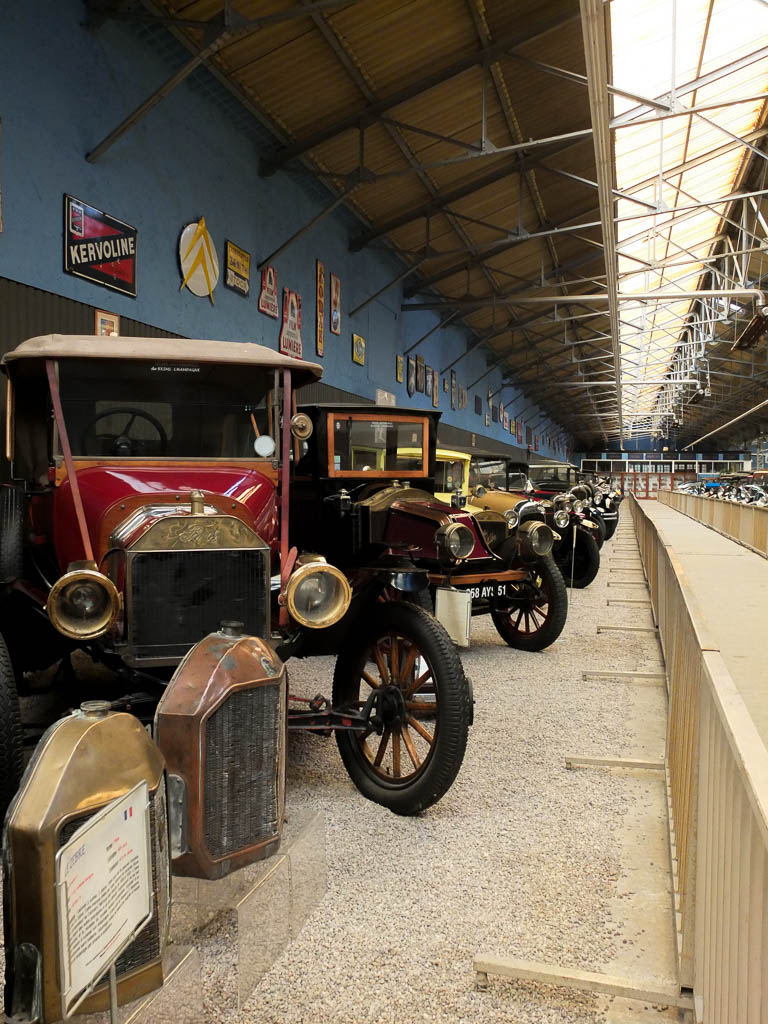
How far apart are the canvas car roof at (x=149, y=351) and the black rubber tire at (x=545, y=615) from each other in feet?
10.9

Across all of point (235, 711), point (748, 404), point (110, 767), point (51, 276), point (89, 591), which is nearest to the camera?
point (110, 767)

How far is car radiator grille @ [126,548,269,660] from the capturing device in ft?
9.11

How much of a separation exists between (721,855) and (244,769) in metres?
1.18

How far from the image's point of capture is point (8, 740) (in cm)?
282

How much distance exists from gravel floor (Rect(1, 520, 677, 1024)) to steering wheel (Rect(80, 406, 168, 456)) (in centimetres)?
167

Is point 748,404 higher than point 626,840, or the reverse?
point 748,404

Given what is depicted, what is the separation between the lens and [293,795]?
3535 millimetres

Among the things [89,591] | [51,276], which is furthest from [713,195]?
[89,591]

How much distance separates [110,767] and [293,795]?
2061 mm

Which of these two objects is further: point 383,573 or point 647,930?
point 383,573

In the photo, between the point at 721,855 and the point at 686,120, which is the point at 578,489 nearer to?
the point at 686,120

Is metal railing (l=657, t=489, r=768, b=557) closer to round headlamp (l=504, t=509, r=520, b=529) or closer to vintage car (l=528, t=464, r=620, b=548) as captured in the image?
vintage car (l=528, t=464, r=620, b=548)

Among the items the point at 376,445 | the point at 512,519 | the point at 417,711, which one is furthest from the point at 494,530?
the point at 417,711

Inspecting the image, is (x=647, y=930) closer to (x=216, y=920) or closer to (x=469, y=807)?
(x=469, y=807)
